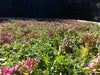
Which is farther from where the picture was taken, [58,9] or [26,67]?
[58,9]

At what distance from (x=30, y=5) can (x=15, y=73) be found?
16.4m

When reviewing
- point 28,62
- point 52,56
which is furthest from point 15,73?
point 52,56

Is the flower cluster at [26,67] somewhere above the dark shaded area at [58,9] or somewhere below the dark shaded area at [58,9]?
below

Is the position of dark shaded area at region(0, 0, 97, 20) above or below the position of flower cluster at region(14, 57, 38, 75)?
above

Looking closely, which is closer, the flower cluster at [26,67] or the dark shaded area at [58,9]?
the flower cluster at [26,67]

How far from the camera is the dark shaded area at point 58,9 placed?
17.2 m

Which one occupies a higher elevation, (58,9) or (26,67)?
(58,9)

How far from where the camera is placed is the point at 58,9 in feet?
57.1

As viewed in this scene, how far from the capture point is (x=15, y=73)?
1.84 metres

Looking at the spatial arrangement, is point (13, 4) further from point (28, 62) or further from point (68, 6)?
point (28, 62)

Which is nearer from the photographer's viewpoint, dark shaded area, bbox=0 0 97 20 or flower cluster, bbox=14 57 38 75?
flower cluster, bbox=14 57 38 75

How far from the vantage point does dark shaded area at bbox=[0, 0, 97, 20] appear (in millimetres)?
17156

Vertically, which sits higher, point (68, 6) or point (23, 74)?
point (68, 6)

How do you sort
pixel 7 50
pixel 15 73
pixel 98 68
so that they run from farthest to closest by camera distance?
1. pixel 7 50
2. pixel 98 68
3. pixel 15 73
